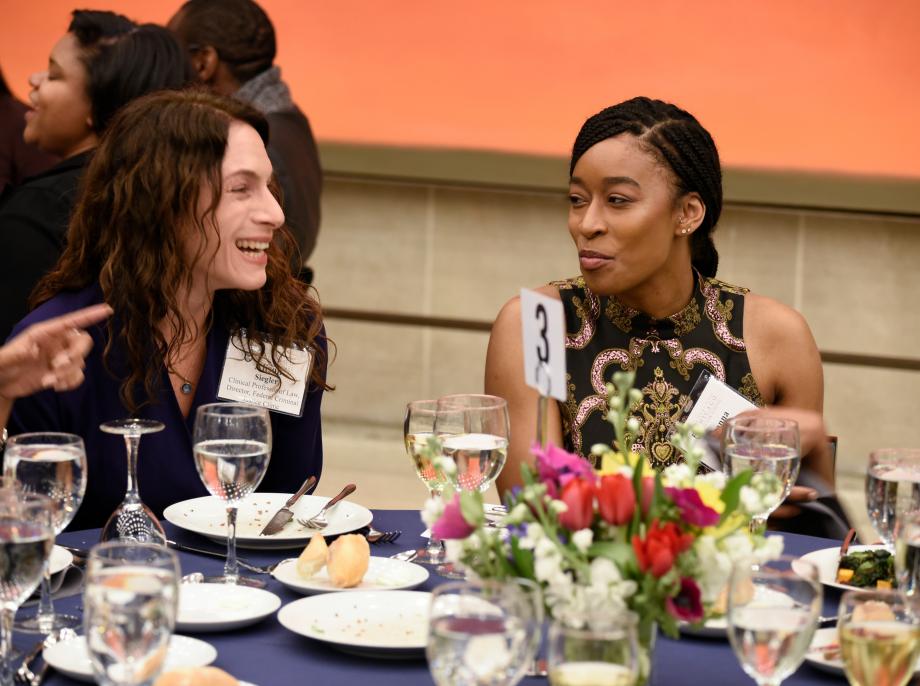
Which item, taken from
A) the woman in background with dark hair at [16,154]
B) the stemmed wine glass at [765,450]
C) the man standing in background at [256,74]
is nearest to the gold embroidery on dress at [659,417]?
the stemmed wine glass at [765,450]

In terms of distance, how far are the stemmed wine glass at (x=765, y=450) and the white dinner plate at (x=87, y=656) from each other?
2.42 ft

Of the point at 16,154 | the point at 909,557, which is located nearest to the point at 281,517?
the point at 909,557

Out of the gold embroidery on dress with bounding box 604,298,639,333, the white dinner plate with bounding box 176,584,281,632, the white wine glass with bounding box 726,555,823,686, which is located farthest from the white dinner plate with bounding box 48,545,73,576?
the gold embroidery on dress with bounding box 604,298,639,333

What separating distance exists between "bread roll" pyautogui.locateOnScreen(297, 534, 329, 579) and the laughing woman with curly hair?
63 centimetres

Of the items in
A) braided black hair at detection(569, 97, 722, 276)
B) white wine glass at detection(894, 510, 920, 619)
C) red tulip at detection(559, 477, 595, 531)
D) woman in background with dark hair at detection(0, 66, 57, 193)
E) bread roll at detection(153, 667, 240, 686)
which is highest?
woman in background with dark hair at detection(0, 66, 57, 193)

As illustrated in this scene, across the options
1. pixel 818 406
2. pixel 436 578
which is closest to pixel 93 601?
pixel 436 578

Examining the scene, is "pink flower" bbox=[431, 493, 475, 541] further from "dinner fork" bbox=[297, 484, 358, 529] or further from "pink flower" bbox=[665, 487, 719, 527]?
"dinner fork" bbox=[297, 484, 358, 529]

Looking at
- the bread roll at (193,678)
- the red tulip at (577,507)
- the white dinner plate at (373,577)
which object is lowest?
the bread roll at (193,678)

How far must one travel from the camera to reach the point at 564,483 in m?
1.43

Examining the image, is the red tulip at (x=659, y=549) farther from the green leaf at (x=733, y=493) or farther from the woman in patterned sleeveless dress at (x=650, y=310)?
the woman in patterned sleeveless dress at (x=650, y=310)

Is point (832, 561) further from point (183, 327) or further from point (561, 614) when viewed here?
point (183, 327)

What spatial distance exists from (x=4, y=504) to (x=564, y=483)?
1.94 ft

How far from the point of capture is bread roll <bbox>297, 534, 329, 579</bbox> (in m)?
1.86

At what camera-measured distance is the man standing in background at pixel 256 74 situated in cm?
444
